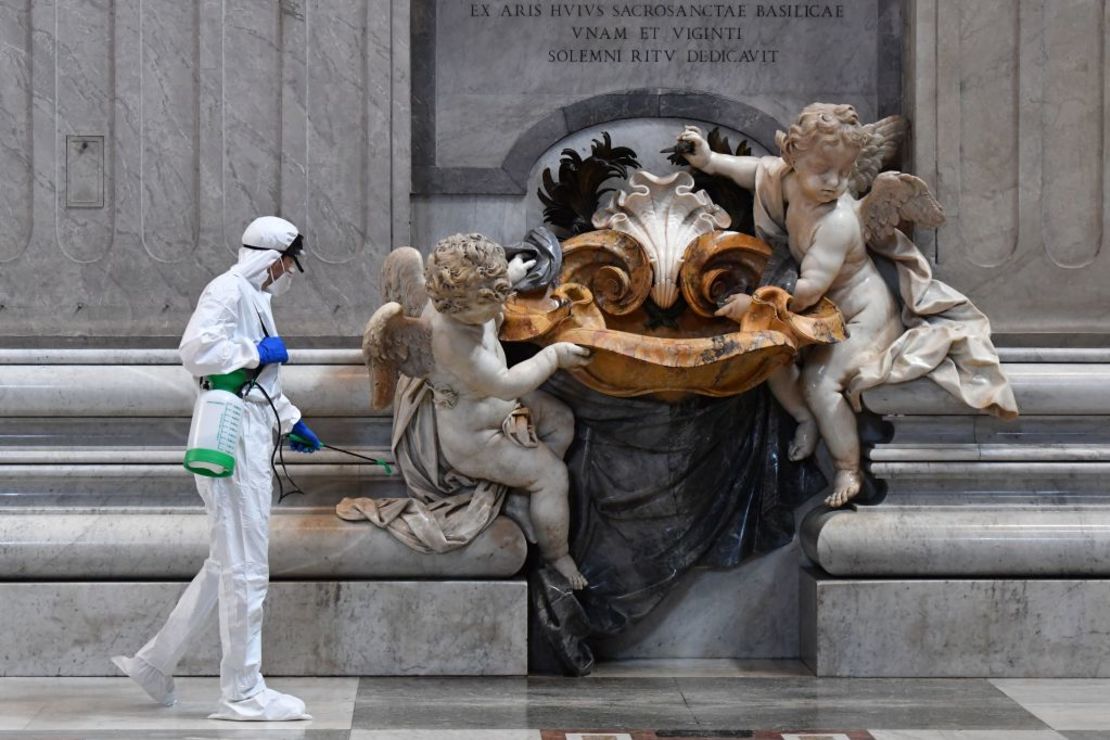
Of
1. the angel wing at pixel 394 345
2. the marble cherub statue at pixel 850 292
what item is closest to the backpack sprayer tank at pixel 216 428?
the angel wing at pixel 394 345

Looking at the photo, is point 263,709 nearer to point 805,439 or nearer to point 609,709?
point 609,709

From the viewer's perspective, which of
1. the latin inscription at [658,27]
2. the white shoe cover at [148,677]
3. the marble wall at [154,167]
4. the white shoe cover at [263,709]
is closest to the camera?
the white shoe cover at [263,709]

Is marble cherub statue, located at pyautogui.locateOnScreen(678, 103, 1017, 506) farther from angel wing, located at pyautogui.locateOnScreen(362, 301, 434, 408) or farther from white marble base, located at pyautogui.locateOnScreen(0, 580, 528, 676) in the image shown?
white marble base, located at pyautogui.locateOnScreen(0, 580, 528, 676)

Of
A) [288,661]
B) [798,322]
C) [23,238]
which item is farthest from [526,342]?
[23,238]

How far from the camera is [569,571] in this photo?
25.4 ft

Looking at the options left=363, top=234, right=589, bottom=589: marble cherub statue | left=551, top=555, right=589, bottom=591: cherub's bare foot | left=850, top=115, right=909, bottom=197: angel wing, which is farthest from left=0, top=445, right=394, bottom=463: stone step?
left=850, top=115, right=909, bottom=197: angel wing

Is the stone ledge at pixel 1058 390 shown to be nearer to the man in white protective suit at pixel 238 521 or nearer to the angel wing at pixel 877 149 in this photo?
the angel wing at pixel 877 149

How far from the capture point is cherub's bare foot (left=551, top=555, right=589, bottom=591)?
774 cm

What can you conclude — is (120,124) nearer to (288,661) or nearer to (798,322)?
(288,661)

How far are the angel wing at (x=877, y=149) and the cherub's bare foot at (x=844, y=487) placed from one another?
1209 millimetres

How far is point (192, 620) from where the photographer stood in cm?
687

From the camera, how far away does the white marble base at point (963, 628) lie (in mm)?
7609

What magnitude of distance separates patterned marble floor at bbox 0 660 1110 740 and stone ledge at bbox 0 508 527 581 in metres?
0.43

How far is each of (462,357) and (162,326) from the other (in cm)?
153
